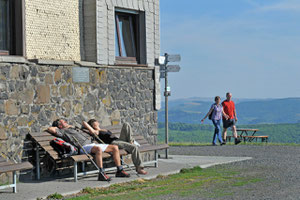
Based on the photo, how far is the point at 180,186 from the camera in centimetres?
1072

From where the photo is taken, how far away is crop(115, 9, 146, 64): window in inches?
613

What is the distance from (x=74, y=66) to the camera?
13.1m

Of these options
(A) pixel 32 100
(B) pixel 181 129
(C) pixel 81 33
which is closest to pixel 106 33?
(C) pixel 81 33

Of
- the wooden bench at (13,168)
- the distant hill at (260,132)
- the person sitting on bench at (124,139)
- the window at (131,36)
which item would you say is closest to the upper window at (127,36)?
the window at (131,36)

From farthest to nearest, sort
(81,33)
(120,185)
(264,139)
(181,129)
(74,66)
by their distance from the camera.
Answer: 1. (181,129)
2. (264,139)
3. (81,33)
4. (74,66)
5. (120,185)

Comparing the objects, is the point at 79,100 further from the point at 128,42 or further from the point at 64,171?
the point at 128,42

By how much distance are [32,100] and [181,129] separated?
84844 mm

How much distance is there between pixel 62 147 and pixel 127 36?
4995 mm

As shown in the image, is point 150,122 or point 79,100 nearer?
point 79,100

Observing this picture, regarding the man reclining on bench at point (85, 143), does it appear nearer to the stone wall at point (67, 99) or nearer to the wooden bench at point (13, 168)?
the stone wall at point (67, 99)

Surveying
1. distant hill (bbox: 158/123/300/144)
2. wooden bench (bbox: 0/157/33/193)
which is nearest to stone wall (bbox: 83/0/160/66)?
wooden bench (bbox: 0/157/33/193)

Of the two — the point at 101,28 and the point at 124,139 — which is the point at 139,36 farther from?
the point at 124,139

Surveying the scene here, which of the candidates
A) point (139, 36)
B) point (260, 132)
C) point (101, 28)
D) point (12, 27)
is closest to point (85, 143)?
point (12, 27)

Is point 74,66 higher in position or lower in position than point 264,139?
higher
